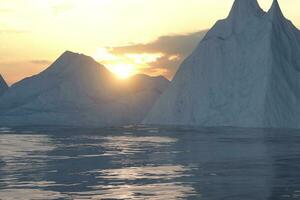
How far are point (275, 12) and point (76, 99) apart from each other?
77384 mm

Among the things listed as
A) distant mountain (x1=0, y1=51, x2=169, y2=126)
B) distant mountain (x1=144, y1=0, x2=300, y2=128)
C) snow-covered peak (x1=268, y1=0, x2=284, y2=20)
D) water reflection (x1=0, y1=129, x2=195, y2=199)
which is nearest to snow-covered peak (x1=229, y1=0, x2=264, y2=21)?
distant mountain (x1=144, y1=0, x2=300, y2=128)

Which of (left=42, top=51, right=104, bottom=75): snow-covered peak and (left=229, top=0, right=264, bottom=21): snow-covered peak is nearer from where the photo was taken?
(left=229, top=0, right=264, bottom=21): snow-covered peak

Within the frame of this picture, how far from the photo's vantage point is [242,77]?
118 meters

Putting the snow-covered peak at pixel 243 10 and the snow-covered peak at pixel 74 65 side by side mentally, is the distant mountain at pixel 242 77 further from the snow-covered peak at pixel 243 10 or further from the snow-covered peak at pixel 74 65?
the snow-covered peak at pixel 74 65

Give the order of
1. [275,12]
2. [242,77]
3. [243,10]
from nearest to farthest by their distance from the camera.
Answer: [242,77]
[275,12]
[243,10]

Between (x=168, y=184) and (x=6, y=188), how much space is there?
7470 mm

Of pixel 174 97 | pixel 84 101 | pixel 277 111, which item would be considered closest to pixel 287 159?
pixel 277 111

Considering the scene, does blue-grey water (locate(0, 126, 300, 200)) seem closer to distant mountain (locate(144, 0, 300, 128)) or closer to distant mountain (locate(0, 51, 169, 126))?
distant mountain (locate(144, 0, 300, 128))

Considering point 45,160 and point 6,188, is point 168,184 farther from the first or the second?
point 45,160

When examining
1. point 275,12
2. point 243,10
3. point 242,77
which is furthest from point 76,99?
point 275,12

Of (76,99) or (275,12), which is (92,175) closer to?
(275,12)

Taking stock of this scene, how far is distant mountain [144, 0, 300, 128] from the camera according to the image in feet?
360

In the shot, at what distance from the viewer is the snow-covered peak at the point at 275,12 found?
12138cm

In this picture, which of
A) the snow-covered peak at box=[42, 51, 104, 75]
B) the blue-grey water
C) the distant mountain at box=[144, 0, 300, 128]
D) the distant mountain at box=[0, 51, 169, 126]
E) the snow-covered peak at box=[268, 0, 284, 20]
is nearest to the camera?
the blue-grey water
